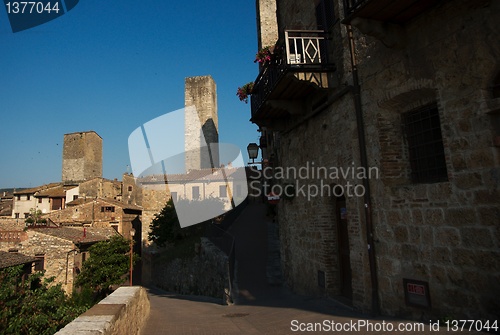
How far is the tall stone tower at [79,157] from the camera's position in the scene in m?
59.2

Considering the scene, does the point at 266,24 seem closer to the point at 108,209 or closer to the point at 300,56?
the point at 300,56

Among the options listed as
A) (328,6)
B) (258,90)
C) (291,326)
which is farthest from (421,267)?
(258,90)

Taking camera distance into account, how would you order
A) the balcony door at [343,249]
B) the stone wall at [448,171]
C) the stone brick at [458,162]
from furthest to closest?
the balcony door at [343,249] → the stone brick at [458,162] → the stone wall at [448,171]

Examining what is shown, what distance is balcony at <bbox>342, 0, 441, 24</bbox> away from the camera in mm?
5605

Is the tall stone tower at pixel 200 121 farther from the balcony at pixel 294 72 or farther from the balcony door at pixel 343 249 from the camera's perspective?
the balcony door at pixel 343 249

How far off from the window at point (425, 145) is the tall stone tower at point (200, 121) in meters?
38.1

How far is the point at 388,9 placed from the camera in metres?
5.81

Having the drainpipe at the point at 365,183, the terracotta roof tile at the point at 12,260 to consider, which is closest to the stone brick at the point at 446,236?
the drainpipe at the point at 365,183

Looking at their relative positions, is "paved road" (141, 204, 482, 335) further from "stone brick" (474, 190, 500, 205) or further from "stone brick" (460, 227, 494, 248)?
"stone brick" (474, 190, 500, 205)

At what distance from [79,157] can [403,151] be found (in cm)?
6228

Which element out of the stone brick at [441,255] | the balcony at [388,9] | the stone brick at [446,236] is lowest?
the stone brick at [441,255]

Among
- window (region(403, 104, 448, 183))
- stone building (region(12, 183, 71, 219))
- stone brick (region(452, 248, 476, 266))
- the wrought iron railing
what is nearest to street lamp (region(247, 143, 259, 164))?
the wrought iron railing

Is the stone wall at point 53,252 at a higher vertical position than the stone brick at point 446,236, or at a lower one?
lower

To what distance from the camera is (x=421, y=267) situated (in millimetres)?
5945
